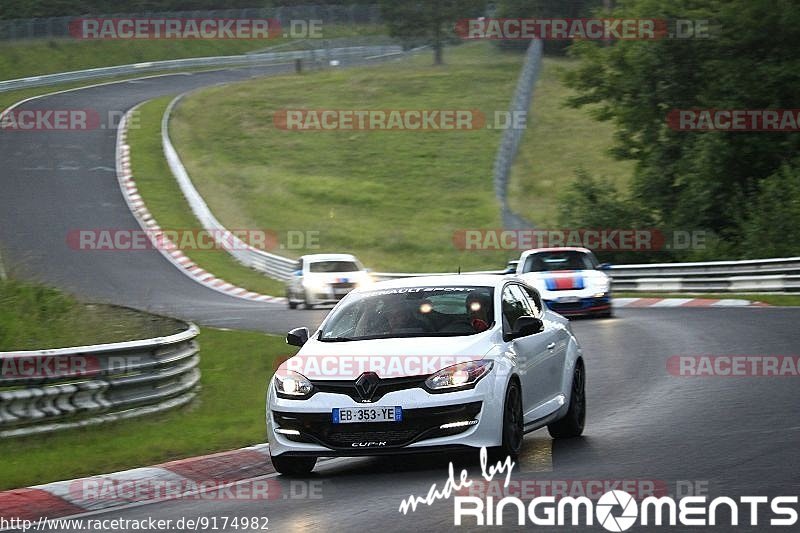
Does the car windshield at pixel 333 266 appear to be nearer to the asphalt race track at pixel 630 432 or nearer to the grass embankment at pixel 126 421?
the asphalt race track at pixel 630 432

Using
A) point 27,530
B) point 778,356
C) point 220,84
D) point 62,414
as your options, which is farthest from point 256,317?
point 220,84

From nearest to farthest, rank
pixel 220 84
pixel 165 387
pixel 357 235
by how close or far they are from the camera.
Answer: pixel 165 387, pixel 357 235, pixel 220 84

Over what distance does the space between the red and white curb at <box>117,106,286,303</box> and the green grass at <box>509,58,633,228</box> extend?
10.9 m

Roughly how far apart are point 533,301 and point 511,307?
2.52 feet

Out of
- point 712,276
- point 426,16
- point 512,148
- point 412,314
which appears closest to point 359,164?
point 512,148

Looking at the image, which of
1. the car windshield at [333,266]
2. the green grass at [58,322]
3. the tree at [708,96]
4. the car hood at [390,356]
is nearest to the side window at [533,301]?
the car hood at [390,356]

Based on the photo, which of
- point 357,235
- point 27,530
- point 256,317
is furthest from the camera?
point 357,235

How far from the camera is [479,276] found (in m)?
11.8

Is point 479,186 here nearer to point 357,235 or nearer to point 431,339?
point 357,235

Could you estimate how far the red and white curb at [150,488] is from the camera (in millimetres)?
9523

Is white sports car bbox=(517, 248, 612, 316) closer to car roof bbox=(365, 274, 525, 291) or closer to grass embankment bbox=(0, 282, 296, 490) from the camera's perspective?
grass embankment bbox=(0, 282, 296, 490)

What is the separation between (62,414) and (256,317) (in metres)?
15.8

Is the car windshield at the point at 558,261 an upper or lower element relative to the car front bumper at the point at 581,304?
upper

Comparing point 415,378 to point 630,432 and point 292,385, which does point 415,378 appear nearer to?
point 292,385
